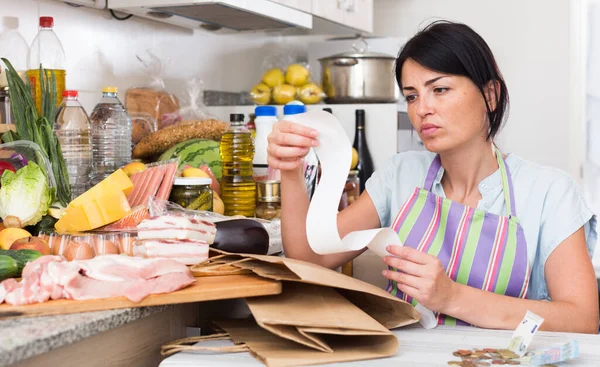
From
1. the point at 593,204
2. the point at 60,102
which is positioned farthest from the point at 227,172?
the point at 593,204

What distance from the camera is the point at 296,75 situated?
3.10 m

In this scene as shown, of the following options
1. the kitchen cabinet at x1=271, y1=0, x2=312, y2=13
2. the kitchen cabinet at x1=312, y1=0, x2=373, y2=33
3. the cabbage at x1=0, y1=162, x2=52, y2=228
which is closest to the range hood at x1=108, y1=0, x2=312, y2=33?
the kitchen cabinet at x1=271, y1=0, x2=312, y2=13

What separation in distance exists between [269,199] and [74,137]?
0.50 meters

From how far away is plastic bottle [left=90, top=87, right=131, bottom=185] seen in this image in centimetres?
197

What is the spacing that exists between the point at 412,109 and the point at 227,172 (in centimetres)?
68

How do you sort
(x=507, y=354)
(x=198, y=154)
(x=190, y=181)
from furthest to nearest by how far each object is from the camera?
(x=198, y=154) → (x=190, y=181) → (x=507, y=354)

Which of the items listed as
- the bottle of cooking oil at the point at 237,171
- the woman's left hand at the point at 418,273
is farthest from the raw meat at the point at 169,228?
the bottle of cooking oil at the point at 237,171

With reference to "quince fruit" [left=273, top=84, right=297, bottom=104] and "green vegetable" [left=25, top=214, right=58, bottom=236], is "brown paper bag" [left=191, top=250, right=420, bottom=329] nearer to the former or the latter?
"green vegetable" [left=25, top=214, right=58, bottom=236]

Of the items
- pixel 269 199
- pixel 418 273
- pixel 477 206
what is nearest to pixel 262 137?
pixel 269 199

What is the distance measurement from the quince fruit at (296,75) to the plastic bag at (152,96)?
61 centimetres

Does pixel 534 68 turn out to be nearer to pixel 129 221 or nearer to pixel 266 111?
pixel 266 111

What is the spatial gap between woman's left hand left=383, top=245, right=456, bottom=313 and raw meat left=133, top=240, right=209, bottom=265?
1.01ft

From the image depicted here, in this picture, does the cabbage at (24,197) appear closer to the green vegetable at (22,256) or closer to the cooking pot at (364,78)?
the green vegetable at (22,256)

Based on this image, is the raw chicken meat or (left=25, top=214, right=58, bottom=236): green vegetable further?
(left=25, top=214, right=58, bottom=236): green vegetable
